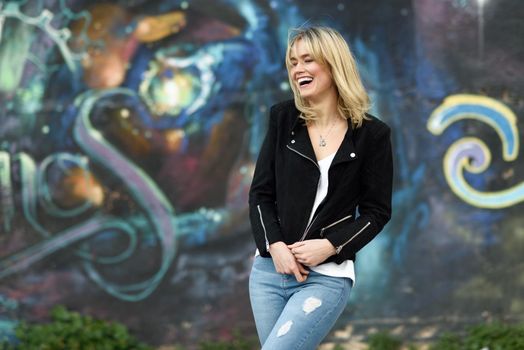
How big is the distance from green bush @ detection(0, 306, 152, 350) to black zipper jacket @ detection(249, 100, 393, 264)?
3142mm

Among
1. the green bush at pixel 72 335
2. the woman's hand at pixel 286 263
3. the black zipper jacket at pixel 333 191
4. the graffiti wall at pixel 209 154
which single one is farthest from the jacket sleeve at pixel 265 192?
the green bush at pixel 72 335

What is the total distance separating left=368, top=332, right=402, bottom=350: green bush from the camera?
6.61 meters

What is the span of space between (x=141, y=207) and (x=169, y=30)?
1.36 meters

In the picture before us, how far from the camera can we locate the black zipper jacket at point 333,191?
12.5 feet

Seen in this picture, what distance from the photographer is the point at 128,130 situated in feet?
22.6

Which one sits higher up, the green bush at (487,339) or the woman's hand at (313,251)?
the green bush at (487,339)

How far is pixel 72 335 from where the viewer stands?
674 centimetres

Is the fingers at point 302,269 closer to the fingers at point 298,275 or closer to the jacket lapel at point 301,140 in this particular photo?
the fingers at point 298,275

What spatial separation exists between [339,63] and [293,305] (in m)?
1.04

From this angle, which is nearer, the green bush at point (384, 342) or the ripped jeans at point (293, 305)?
the ripped jeans at point (293, 305)

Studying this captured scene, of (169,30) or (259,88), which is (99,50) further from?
(259,88)

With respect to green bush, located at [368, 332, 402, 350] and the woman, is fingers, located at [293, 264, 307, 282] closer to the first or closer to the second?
the woman

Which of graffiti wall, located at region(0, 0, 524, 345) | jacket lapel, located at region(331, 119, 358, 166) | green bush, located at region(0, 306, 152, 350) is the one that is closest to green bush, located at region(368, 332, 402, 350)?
graffiti wall, located at region(0, 0, 524, 345)

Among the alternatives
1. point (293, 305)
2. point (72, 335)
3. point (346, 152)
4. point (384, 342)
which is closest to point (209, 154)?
point (72, 335)
